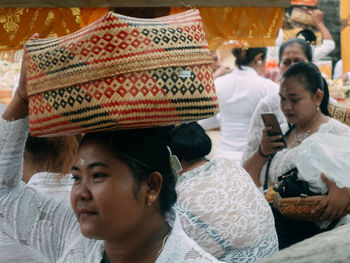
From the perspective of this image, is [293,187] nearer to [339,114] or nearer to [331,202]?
[331,202]

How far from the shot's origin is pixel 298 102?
3.54 metres

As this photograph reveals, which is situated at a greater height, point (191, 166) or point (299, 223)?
point (191, 166)

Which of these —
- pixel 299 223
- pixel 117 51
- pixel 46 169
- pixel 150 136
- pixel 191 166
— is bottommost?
pixel 299 223

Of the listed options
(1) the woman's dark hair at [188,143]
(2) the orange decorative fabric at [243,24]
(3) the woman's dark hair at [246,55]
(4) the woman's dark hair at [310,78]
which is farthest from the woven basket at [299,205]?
(3) the woman's dark hair at [246,55]

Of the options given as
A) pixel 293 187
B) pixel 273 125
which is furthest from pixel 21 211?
pixel 273 125

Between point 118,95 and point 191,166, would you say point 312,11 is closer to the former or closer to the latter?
point 191,166

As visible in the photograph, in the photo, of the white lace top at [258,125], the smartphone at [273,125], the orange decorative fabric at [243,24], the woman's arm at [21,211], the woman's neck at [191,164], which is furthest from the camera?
the white lace top at [258,125]

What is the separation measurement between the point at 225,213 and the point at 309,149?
38.2 inches

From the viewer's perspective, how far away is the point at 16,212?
183cm

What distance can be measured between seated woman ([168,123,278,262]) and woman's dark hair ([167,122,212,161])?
0.25 feet

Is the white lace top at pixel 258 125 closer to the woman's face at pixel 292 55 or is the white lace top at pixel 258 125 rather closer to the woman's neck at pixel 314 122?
the woman's neck at pixel 314 122

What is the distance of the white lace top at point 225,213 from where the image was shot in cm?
230

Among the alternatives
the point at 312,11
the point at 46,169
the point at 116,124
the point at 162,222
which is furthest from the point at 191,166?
the point at 312,11

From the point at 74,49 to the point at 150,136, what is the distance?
0.41 meters
